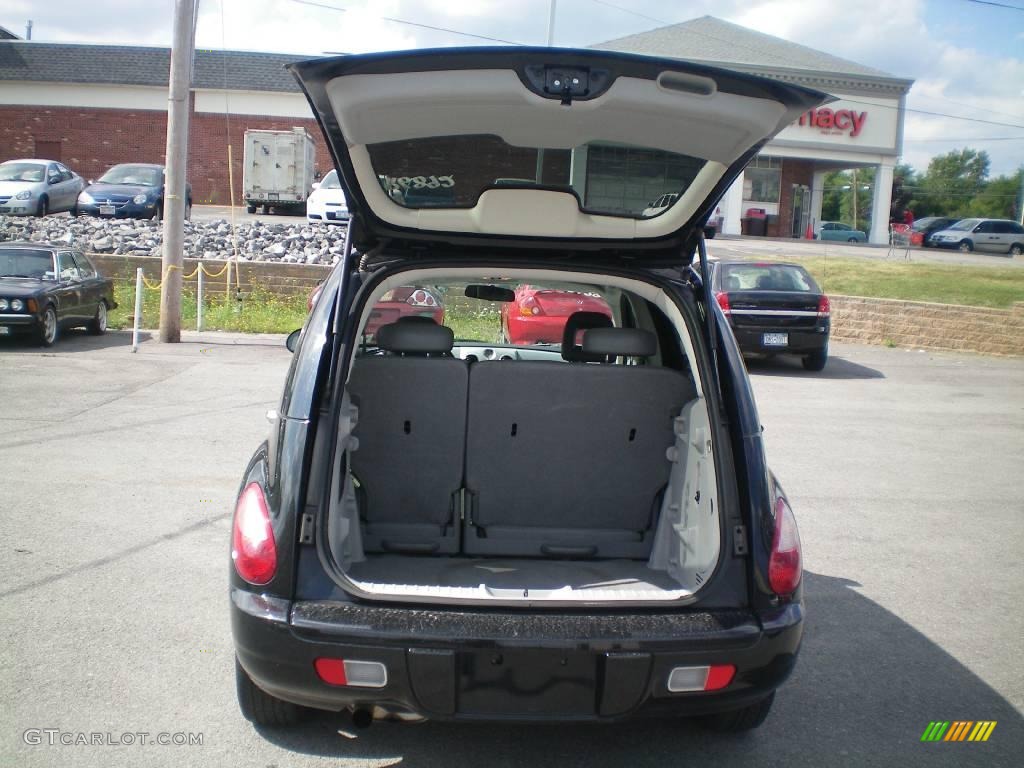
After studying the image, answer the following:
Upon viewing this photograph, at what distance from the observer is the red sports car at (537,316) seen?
22.4 feet

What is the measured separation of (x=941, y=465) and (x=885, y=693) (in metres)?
5.09

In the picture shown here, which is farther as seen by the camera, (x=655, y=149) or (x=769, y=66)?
(x=769, y=66)

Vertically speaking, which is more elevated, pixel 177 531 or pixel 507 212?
pixel 507 212

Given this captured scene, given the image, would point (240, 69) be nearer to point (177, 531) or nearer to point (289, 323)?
point (289, 323)

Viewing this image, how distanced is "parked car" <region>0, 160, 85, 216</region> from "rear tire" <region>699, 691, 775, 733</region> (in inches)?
982

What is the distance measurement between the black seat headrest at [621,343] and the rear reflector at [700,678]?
57.5 inches

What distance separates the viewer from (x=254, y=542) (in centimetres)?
304

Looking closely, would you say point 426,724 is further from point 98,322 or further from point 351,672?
point 98,322

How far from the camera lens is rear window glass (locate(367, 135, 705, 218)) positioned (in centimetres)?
329

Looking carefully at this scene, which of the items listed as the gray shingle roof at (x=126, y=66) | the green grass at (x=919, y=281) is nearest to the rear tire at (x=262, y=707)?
the green grass at (x=919, y=281)

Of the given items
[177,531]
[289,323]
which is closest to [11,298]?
[289,323]

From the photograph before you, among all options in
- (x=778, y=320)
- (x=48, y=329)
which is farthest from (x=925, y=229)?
(x=48, y=329)

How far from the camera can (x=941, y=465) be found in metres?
8.53

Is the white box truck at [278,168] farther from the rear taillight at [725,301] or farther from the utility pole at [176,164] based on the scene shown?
the rear taillight at [725,301]
